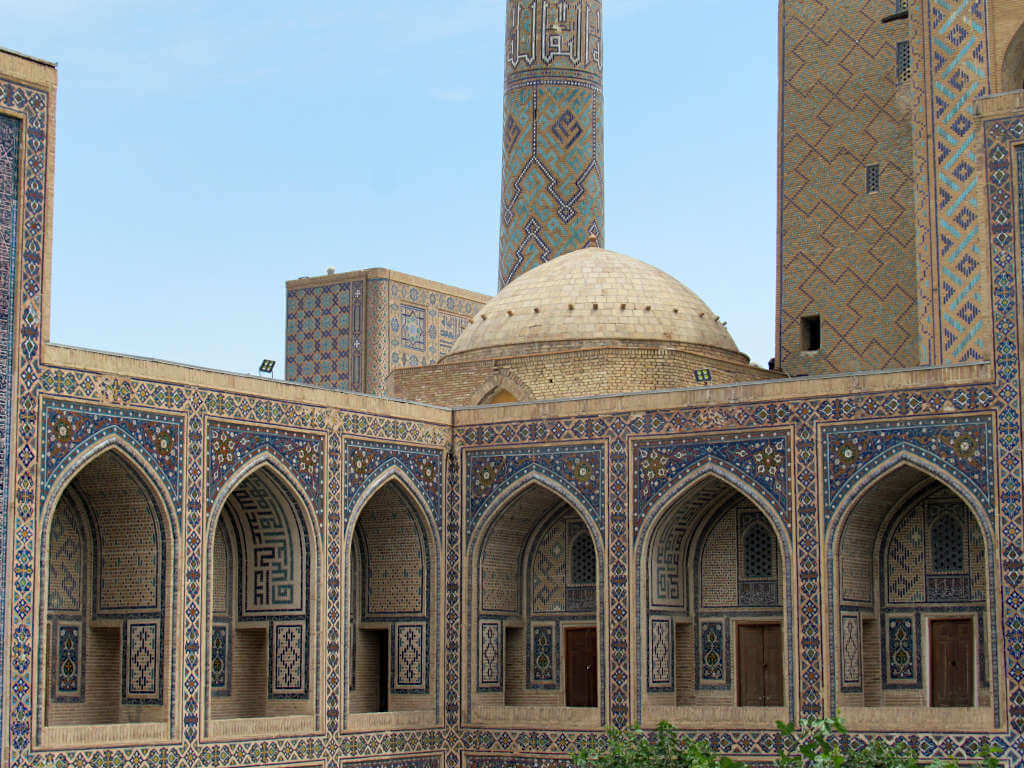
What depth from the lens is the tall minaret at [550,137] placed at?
67.0ft

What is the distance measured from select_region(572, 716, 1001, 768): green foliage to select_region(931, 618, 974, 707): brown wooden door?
889mm

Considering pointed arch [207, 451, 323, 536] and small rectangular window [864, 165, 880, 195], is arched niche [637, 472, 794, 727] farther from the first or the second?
small rectangular window [864, 165, 880, 195]

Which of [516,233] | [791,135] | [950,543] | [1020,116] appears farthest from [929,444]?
[516,233]

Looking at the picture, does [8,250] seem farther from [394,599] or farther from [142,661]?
[394,599]

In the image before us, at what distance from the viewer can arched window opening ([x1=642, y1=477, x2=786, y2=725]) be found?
48.6 feet

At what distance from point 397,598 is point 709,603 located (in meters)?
2.71

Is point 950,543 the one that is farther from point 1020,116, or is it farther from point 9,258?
point 9,258

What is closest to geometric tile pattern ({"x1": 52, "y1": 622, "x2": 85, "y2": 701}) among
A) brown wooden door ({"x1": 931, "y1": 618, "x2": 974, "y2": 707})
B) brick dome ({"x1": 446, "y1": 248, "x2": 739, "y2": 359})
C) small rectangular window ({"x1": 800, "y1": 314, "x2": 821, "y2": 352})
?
brick dome ({"x1": 446, "y1": 248, "x2": 739, "y2": 359})

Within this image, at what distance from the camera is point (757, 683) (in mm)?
14938

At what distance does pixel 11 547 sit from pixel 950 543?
720 cm

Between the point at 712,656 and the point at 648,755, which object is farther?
the point at 712,656

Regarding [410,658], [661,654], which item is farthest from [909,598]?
[410,658]

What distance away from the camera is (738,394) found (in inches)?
564

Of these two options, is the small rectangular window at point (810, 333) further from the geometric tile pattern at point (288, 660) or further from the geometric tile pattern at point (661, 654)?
the geometric tile pattern at point (288, 660)
